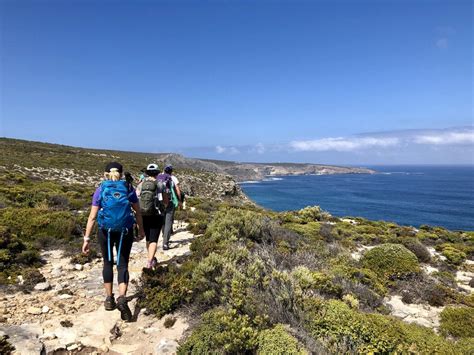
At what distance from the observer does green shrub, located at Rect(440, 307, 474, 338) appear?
5804 millimetres

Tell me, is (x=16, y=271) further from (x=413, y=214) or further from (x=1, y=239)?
(x=413, y=214)

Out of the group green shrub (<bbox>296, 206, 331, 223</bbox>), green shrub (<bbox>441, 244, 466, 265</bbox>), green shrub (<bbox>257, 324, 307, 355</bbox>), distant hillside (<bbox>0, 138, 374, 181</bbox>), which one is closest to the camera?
green shrub (<bbox>257, 324, 307, 355</bbox>)

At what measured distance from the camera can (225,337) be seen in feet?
12.4

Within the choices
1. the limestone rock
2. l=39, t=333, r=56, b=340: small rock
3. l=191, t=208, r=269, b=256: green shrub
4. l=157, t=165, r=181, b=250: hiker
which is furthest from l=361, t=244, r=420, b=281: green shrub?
l=39, t=333, r=56, b=340: small rock

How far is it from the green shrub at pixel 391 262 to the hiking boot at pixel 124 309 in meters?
7.61

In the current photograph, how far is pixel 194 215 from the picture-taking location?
14102mm

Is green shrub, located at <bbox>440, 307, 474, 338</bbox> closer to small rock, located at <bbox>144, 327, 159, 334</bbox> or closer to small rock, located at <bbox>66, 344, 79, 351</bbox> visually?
small rock, located at <bbox>144, 327, 159, 334</bbox>

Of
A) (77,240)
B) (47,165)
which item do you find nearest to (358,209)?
(47,165)

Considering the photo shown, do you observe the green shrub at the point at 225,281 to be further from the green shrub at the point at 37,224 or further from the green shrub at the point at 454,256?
the green shrub at the point at 454,256

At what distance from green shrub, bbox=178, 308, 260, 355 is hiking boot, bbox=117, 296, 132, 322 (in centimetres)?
121

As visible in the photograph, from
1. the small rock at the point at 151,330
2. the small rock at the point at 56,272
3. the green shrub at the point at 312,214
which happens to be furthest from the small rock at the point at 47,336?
the green shrub at the point at 312,214

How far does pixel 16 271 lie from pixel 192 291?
4.14m

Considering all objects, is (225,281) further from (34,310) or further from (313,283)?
(34,310)

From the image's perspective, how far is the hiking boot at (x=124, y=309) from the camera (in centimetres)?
468
